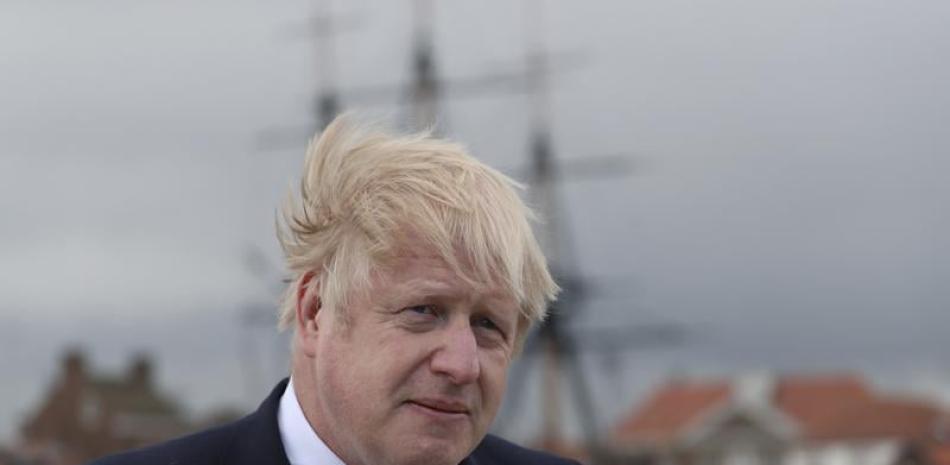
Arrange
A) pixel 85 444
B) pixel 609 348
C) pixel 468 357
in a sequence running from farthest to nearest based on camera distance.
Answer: pixel 85 444 < pixel 609 348 < pixel 468 357

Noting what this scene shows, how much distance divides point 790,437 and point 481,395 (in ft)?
330

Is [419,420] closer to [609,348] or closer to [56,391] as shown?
[609,348]

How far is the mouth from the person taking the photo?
311cm

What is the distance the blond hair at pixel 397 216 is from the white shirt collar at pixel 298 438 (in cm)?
13

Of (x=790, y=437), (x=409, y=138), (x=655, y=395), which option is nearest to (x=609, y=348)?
(x=790, y=437)

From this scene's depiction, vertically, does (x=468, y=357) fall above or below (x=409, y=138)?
below

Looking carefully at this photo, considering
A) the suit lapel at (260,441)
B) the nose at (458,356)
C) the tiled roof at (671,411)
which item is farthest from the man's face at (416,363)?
the tiled roof at (671,411)

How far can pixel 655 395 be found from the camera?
4486 inches

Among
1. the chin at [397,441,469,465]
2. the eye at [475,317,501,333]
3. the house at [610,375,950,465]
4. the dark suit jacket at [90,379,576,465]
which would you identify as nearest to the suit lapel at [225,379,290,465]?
the dark suit jacket at [90,379,576,465]

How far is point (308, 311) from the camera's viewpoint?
10.7 ft

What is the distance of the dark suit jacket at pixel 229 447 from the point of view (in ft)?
10.8

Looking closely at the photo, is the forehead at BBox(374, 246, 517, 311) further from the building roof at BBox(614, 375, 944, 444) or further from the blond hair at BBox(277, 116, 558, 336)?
the building roof at BBox(614, 375, 944, 444)

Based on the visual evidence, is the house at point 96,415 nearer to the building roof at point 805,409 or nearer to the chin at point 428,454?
the building roof at point 805,409

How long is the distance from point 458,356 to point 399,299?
11 centimetres
